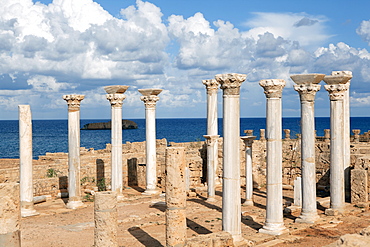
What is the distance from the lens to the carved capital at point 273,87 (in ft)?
37.4

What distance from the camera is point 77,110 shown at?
53.3 feet

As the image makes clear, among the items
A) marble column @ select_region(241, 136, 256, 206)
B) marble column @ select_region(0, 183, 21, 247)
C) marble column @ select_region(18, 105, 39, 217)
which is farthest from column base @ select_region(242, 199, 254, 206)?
marble column @ select_region(0, 183, 21, 247)

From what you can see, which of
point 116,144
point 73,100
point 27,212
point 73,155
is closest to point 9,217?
point 27,212

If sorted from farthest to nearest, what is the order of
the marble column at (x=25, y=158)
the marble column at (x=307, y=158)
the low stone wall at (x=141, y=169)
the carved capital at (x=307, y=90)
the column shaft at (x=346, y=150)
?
the low stone wall at (x=141, y=169) < the column shaft at (x=346, y=150) < the marble column at (x=25, y=158) < the marble column at (x=307, y=158) < the carved capital at (x=307, y=90)

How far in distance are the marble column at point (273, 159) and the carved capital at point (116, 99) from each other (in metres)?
6.62

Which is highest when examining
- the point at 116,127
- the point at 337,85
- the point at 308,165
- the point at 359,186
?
the point at 337,85

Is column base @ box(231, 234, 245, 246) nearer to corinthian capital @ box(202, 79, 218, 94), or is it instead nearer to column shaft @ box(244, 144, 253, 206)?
column shaft @ box(244, 144, 253, 206)

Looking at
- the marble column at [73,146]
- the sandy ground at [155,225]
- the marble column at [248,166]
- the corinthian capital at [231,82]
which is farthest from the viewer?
the marble column at [73,146]

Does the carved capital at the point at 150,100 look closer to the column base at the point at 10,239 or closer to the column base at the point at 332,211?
the column base at the point at 332,211

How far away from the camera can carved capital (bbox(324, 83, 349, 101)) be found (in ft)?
45.9

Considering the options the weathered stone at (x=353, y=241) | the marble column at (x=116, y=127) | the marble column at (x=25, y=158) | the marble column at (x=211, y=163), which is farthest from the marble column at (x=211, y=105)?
the weathered stone at (x=353, y=241)

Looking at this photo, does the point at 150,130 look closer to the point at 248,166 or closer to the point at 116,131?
the point at 116,131

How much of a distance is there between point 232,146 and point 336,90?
5.52m

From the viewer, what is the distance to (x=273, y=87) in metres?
11.4
